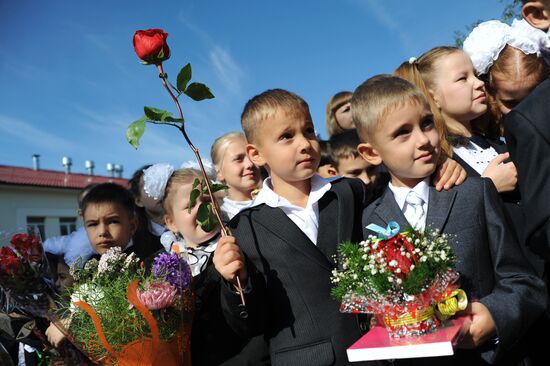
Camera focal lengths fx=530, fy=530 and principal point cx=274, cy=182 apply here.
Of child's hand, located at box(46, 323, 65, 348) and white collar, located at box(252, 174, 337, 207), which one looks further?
white collar, located at box(252, 174, 337, 207)

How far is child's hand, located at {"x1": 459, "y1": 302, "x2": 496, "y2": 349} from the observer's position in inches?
79.0

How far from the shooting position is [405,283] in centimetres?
182

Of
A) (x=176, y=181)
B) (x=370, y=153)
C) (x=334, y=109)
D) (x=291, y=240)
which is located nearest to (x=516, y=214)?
(x=370, y=153)

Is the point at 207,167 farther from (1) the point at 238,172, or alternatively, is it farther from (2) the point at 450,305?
(2) the point at 450,305

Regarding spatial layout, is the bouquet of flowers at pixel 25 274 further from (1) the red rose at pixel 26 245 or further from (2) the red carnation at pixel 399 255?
(2) the red carnation at pixel 399 255

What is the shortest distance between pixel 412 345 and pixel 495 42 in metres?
2.14

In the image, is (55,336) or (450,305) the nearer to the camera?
(450,305)

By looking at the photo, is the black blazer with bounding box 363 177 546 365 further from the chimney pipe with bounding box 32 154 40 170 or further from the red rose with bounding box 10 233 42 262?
the chimney pipe with bounding box 32 154 40 170

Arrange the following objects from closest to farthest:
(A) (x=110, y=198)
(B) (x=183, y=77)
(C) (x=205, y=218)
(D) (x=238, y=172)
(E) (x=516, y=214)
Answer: (B) (x=183, y=77)
(C) (x=205, y=218)
(E) (x=516, y=214)
(A) (x=110, y=198)
(D) (x=238, y=172)

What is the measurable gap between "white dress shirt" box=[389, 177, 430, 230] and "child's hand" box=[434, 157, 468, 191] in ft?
0.20

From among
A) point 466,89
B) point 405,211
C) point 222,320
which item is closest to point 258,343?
point 222,320

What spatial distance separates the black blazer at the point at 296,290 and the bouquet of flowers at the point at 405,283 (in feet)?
1.74

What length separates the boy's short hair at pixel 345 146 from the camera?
185 inches

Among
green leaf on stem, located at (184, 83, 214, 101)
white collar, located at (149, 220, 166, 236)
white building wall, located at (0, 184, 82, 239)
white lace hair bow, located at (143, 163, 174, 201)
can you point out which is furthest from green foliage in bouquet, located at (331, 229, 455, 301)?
white building wall, located at (0, 184, 82, 239)
